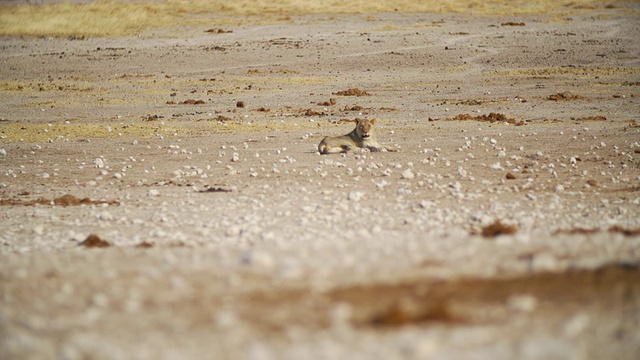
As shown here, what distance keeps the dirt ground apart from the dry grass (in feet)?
31.0

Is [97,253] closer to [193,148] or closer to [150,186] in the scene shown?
[150,186]

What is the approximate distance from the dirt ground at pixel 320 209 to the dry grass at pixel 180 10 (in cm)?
946

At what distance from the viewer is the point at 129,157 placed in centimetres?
1873

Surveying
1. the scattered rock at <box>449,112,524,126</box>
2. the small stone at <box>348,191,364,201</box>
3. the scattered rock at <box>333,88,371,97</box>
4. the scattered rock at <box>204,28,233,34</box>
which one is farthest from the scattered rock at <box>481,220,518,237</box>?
the scattered rock at <box>204,28,233,34</box>

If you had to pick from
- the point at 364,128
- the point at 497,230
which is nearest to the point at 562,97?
the point at 364,128

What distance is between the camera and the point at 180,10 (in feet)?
175

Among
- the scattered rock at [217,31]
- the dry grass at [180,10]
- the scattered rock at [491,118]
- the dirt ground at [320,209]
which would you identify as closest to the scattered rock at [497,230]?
the dirt ground at [320,209]

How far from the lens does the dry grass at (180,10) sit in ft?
150

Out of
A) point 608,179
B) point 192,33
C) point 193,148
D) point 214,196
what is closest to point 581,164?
point 608,179

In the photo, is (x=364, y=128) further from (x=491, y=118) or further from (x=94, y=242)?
(x=94, y=242)

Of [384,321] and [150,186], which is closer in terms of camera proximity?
[384,321]

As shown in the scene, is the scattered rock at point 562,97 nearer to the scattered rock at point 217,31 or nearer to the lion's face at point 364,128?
the lion's face at point 364,128

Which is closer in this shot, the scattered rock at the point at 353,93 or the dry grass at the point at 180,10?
the scattered rock at the point at 353,93

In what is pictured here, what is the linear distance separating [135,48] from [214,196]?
27.5 m
